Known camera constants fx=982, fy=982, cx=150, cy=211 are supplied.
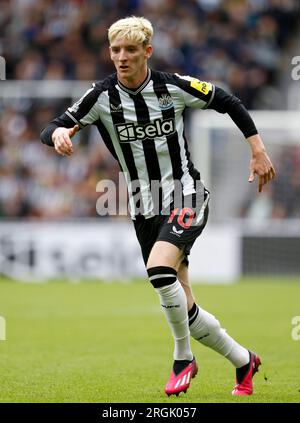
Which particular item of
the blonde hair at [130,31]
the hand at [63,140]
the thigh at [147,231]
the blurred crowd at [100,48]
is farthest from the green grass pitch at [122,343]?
the blurred crowd at [100,48]

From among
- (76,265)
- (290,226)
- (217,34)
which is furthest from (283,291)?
(217,34)

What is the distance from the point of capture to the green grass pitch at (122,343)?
261 inches

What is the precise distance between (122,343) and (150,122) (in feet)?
11.7

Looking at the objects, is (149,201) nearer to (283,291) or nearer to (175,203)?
(175,203)

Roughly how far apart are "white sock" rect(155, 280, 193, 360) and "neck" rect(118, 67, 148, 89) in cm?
136

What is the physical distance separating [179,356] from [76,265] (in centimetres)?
1103

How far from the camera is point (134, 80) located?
6574mm

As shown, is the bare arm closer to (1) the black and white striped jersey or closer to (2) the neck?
(1) the black and white striped jersey

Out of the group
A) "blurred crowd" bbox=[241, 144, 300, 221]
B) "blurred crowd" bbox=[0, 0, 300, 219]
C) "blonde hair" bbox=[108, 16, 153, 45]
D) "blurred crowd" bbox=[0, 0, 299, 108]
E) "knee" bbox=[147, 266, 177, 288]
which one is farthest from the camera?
"blurred crowd" bbox=[0, 0, 299, 108]

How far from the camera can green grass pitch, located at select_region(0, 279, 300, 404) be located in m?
6.62

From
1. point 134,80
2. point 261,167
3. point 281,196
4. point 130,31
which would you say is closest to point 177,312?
point 261,167

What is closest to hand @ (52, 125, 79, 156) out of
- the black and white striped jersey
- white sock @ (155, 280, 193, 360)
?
the black and white striped jersey

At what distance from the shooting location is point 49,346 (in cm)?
932

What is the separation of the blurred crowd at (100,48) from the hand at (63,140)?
12665 mm
